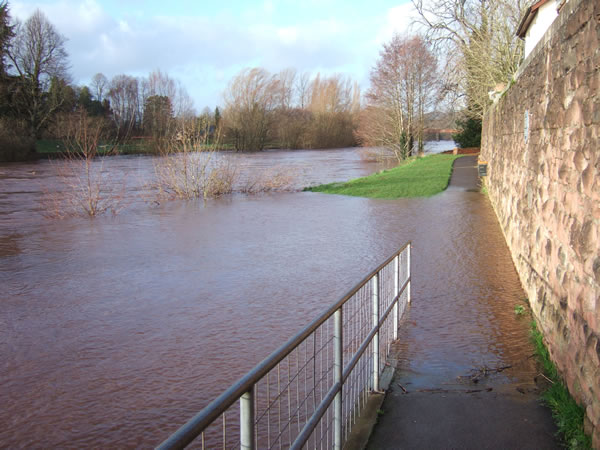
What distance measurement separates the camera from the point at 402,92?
129ft

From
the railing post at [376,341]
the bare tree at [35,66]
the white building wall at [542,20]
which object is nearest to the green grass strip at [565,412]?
the railing post at [376,341]

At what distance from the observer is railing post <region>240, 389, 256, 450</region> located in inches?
80.0

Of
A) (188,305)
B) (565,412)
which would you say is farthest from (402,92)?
(565,412)

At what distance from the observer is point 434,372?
5.18 m

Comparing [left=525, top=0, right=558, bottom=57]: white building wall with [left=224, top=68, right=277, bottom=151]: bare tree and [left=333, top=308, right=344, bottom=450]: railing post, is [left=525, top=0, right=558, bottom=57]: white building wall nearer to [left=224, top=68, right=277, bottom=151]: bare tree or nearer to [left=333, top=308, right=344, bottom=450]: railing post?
[left=333, top=308, right=344, bottom=450]: railing post

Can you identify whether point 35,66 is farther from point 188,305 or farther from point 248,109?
point 188,305

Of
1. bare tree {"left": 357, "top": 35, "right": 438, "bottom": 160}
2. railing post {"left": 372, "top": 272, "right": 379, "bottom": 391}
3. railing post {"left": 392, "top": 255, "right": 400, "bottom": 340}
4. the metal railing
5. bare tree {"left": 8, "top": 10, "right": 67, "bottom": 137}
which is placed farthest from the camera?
bare tree {"left": 8, "top": 10, "right": 67, "bottom": 137}

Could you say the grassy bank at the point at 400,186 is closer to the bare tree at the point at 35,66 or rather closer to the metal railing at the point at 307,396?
the metal railing at the point at 307,396

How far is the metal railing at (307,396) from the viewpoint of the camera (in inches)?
80.0

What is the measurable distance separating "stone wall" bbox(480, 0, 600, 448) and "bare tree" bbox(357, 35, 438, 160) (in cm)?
3261

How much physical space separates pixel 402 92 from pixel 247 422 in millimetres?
38988

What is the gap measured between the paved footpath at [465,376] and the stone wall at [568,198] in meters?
0.35

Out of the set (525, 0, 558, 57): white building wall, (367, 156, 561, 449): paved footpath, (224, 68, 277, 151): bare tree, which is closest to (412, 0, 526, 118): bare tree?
(525, 0, 558, 57): white building wall

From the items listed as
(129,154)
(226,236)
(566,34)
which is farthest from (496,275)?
(129,154)
